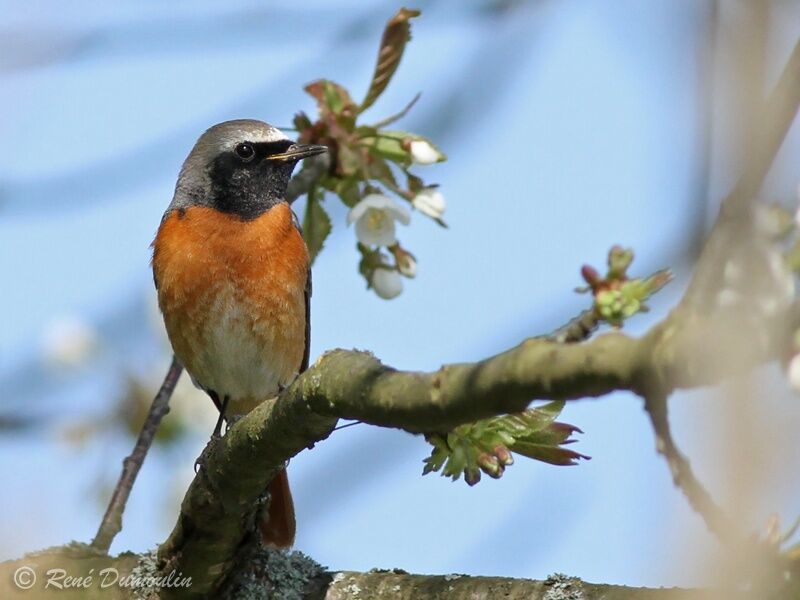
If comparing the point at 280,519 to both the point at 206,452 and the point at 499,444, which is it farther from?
the point at 499,444

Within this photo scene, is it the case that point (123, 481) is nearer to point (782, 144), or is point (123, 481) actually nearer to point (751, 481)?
point (751, 481)

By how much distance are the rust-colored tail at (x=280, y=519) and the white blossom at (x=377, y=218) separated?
136cm

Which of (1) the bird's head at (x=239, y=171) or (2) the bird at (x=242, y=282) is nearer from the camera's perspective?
(2) the bird at (x=242, y=282)

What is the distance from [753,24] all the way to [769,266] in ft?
1.53

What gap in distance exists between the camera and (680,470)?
189 cm

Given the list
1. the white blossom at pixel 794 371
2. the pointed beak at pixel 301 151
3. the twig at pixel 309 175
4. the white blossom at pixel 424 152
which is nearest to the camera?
the white blossom at pixel 794 371

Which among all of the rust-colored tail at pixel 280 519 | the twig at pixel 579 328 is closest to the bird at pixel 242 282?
the rust-colored tail at pixel 280 519

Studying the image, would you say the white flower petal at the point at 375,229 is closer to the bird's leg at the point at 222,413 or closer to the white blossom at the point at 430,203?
the white blossom at the point at 430,203

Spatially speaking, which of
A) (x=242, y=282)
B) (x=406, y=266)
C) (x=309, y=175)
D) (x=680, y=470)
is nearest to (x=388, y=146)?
(x=406, y=266)

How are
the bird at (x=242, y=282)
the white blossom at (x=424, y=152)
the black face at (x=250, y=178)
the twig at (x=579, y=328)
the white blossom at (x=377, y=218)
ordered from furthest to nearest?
1. the black face at (x=250, y=178)
2. the bird at (x=242, y=282)
3. the white blossom at (x=377, y=218)
4. the white blossom at (x=424, y=152)
5. the twig at (x=579, y=328)

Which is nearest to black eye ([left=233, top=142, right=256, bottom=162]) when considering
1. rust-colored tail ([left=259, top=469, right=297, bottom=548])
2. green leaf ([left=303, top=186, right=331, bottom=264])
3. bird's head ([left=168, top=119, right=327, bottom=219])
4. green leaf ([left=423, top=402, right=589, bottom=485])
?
bird's head ([left=168, top=119, right=327, bottom=219])

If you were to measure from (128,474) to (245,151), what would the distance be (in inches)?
86.4

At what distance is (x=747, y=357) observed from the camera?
159 cm

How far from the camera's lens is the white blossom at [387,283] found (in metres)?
5.05
